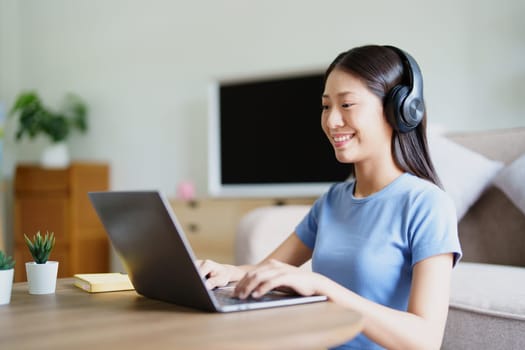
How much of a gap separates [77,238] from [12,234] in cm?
92

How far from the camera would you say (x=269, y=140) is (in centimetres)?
342

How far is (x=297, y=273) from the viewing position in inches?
33.9

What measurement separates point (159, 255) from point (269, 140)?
2568 millimetres

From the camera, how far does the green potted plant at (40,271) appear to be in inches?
41.2

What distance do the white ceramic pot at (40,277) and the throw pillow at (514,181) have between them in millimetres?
1409

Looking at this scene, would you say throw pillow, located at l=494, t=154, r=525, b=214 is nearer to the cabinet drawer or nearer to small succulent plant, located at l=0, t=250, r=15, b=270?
small succulent plant, located at l=0, t=250, r=15, b=270

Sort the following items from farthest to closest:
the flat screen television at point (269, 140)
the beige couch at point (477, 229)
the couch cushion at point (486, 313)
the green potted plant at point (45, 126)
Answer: the green potted plant at point (45, 126), the flat screen television at point (269, 140), the beige couch at point (477, 229), the couch cushion at point (486, 313)

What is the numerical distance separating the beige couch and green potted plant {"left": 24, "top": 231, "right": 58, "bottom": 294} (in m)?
0.93

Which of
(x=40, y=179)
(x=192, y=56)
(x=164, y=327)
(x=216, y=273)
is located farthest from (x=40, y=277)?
(x=40, y=179)

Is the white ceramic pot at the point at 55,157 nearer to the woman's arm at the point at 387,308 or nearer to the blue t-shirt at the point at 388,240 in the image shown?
the blue t-shirt at the point at 388,240

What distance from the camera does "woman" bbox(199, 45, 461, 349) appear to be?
1018 mm

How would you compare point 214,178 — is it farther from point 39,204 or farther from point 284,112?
point 39,204

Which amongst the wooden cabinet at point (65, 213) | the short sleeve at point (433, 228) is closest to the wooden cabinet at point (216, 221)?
the wooden cabinet at point (65, 213)

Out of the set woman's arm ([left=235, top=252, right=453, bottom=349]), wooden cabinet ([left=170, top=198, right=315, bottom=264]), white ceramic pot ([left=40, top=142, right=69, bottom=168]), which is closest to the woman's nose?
woman's arm ([left=235, top=252, right=453, bottom=349])
